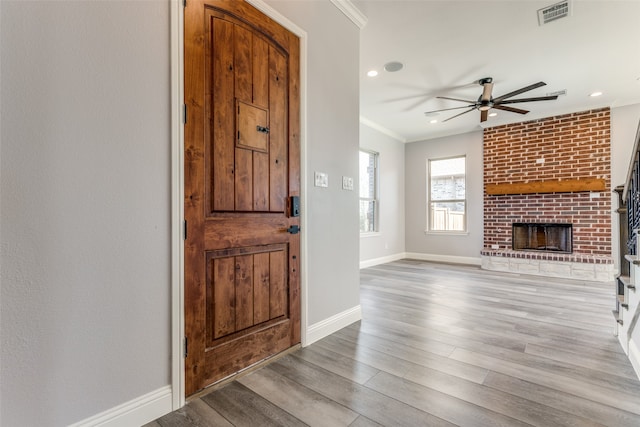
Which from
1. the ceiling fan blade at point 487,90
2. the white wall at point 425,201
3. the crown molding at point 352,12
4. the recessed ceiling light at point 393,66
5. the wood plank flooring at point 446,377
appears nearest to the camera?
the wood plank flooring at point 446,377

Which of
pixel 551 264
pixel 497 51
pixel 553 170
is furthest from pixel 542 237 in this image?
pixel 497 51

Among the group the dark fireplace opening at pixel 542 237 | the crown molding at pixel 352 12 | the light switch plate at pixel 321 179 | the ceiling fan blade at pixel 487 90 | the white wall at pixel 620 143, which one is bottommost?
the dark fireplace opening at pixel 542 237

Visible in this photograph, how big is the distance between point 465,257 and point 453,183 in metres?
1.59

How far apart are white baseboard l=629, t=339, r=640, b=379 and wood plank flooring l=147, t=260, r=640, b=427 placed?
0.04 metres

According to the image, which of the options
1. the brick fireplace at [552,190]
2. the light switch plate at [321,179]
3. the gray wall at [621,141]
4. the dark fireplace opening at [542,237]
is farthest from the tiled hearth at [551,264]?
the light switch plate at [321,179]

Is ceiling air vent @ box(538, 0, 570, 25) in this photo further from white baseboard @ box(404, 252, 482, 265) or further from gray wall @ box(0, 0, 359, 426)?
white baseboard @ box(404, 252, 482, 265)

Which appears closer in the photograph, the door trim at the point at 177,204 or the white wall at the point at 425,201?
the door trim at the point at 177,204

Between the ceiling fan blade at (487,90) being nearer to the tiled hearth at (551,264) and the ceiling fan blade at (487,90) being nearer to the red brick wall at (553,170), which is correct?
the red brick wall at (553,170)

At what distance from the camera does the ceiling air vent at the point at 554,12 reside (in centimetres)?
256
